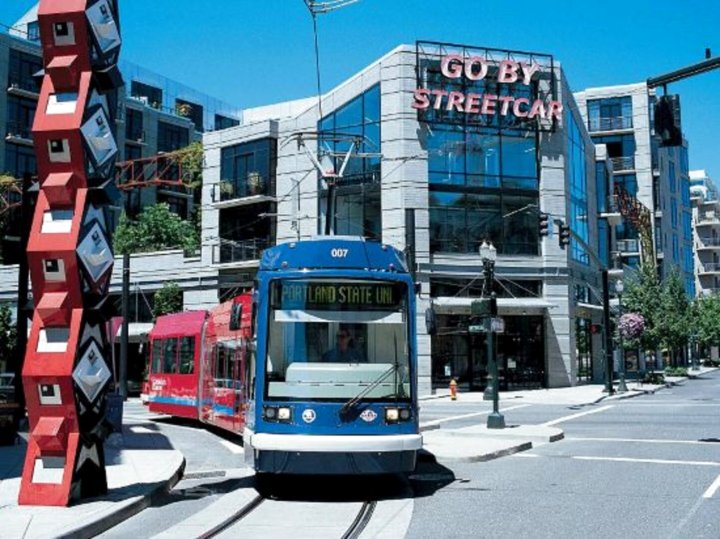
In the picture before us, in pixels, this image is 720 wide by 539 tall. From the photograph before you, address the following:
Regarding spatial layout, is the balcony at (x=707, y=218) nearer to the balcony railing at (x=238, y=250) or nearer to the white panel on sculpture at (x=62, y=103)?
the balcony railing at (x=238, y=250)

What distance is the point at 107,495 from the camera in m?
10.2

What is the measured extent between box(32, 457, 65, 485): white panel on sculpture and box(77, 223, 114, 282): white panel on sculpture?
2273mm

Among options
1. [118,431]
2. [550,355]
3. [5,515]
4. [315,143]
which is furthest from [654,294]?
[5,515]

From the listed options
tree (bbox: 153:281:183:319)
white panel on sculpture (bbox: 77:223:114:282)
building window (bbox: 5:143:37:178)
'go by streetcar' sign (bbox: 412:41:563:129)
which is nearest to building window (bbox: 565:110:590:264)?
'go by streetcar' sign (bbox: 412:41:563:129)

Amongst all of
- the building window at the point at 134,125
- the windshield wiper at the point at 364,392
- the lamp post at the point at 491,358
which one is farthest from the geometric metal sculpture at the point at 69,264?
the building window at the point at 134,125

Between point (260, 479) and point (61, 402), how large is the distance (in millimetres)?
3575

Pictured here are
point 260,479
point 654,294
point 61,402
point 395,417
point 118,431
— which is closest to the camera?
point 61,402

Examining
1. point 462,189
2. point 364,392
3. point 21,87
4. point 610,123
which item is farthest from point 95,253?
point 610,123

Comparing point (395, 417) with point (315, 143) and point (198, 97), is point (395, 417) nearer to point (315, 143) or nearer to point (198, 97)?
point (315, 143)

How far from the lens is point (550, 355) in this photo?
1535 inches

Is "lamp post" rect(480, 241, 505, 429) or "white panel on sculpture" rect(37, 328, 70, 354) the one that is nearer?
"white panel on sculpture" rect(37, 328, 70, 354)

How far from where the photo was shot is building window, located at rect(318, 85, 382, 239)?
127 ft

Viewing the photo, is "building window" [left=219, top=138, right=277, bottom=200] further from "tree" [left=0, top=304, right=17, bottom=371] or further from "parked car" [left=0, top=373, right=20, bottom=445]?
"parked car" [left=0, top=373, right=20, bottom=445]

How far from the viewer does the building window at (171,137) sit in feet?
205
